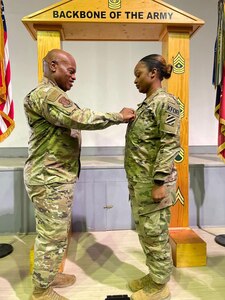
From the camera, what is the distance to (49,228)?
1.68 meters

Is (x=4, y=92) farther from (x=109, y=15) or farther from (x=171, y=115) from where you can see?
(x=171, y=115)

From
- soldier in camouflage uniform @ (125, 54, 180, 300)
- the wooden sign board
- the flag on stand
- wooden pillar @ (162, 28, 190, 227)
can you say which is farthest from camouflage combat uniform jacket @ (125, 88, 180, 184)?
the flag on stand

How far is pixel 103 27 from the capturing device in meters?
2.39

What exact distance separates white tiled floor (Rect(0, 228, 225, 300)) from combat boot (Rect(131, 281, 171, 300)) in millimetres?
105

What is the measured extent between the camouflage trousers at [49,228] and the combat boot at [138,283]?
531 millimetres

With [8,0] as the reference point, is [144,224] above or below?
below

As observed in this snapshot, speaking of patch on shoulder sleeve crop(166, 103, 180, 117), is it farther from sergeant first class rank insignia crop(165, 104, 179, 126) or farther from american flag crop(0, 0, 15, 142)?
american flag crop(0, 0, 15, 142)

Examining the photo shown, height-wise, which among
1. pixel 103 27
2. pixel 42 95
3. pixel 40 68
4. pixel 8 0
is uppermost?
pixel 8 0

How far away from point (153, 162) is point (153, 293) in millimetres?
731

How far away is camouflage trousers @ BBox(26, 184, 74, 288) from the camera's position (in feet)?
5.51

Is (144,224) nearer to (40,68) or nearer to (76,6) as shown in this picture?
(40,68)

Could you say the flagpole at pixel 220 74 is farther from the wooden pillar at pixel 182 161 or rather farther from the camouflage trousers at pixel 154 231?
the camouflage trousers at pixel 154 231

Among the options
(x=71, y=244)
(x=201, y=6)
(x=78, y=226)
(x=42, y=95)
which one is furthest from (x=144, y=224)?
(x=201, y=6)

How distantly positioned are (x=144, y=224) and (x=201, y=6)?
308cm
